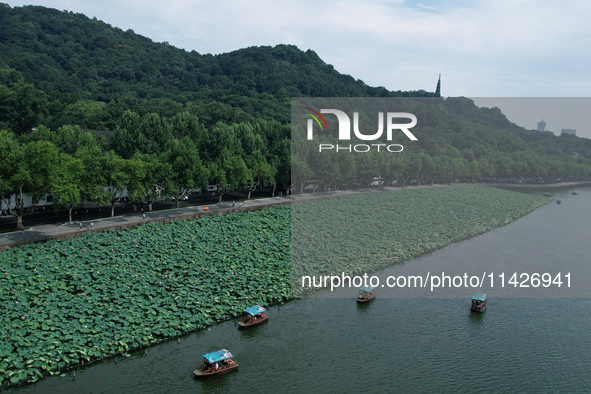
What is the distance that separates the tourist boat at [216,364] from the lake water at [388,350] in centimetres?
48

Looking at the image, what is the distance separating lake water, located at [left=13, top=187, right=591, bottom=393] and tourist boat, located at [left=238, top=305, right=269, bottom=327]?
0.58m

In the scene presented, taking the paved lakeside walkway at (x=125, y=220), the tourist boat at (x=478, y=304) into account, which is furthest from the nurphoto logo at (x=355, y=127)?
the tourist boat at (x=478, y=304)

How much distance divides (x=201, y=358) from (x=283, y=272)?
16116 mm

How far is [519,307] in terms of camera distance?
40625 mm

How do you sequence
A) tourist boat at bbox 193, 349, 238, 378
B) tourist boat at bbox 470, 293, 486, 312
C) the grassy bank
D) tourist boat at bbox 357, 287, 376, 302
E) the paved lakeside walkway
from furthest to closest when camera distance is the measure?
the paved lakeside walkway < tourist boat at bbox 357, 287, 376, 302 < tourist boat at bbox 470, 293, 486, 312 < the grassy bank < tourist boat at bbox 193, 349, 238, 378

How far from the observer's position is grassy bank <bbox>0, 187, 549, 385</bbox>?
2928 centimetres

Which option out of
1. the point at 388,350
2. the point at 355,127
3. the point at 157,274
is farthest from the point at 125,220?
the point at 355,127

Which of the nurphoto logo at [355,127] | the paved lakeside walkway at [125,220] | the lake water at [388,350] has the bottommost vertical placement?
the lake water at [388,350]

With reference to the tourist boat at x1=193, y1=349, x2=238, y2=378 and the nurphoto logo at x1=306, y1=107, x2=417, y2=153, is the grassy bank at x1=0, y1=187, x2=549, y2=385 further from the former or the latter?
the nurphoto logo at x1=306, y1=107, x2=417, y2=153

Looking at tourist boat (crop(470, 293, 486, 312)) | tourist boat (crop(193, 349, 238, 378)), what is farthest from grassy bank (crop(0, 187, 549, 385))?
tourist boat (crop(470, 293, 486, 312))

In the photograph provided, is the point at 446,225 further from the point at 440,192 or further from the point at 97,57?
the point at 97,57

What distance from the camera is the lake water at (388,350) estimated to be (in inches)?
1081

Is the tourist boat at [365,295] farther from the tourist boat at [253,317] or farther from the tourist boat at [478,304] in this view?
the tourist boat at [253,317]

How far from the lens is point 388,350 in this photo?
105 ft
